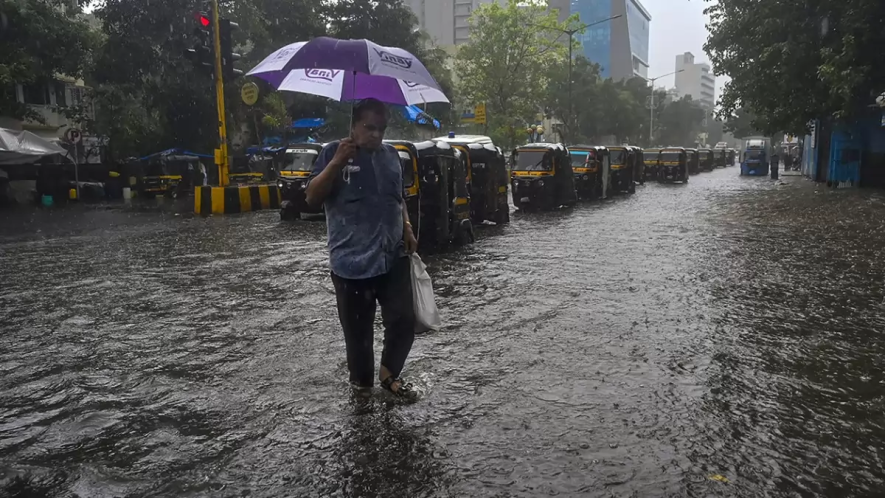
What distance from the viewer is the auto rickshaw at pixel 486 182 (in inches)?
615

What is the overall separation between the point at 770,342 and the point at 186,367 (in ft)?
15.3

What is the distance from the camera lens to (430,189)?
1203cm

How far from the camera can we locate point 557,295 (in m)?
8.26

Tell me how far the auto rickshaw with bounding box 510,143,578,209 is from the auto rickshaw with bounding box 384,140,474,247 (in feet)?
26.4

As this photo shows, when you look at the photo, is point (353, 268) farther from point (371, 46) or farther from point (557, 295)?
point (557, 295)

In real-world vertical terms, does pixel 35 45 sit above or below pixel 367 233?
above

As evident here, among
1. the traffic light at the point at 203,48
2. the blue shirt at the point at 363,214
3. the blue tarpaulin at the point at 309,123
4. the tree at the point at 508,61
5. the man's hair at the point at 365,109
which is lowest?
the blue shirt at the point at 363,214

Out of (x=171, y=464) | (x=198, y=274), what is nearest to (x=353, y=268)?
(x=171, y=464)

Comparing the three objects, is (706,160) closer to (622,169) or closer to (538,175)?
(622,169)

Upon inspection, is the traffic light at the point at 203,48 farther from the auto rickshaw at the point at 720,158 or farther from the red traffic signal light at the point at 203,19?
the auto rickshaw at the point at 720,158

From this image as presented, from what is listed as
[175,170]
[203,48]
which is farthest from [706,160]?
[203,48]

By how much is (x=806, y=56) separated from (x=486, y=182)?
55.0 feet

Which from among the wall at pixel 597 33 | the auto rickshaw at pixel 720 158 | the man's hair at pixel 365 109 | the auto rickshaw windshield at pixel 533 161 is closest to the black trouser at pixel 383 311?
the man's hair at pixel 365 109

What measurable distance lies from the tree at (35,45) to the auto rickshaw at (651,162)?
2781 cm
